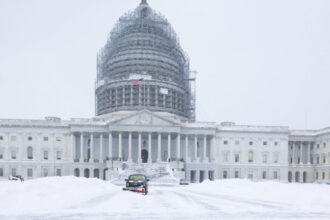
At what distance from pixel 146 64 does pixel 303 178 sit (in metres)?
57.7

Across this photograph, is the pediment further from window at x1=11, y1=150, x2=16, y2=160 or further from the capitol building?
window at x1=11, y1=150, x2=16, y2=160

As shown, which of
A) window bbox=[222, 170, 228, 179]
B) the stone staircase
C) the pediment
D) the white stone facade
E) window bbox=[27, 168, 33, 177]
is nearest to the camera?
the stone staircase

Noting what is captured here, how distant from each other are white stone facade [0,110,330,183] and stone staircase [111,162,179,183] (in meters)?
3.48

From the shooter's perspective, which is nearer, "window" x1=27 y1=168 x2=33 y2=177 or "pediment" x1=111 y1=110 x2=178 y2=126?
"pediment" x1=111 y1=110 x2=178 y2=126

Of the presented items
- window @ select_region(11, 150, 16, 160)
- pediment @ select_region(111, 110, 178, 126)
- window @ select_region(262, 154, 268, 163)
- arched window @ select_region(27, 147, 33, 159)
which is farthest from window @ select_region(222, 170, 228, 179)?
window @ select_region(11, 150, 16, 160)

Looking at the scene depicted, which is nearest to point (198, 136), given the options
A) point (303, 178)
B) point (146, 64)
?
point (146, 64)

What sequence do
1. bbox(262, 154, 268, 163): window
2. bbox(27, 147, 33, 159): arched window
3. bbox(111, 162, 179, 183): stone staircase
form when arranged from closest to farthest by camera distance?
bbox(111, 162, 179, 183): stone staircase → bbox(27, 147, 33, 159): arched window → bbox(262, 154, 268, 163): window

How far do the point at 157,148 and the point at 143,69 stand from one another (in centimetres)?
2567

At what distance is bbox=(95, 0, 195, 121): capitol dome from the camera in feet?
268

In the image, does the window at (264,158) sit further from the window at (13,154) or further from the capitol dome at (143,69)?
the window at (13,154)

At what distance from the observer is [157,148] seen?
239 ft

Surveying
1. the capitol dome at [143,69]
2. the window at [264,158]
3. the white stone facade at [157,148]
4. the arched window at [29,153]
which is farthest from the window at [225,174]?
the arched window at [29,153]

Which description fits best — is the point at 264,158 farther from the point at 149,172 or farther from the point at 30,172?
the point at 30,172

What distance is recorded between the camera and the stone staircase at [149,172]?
50.7 m
